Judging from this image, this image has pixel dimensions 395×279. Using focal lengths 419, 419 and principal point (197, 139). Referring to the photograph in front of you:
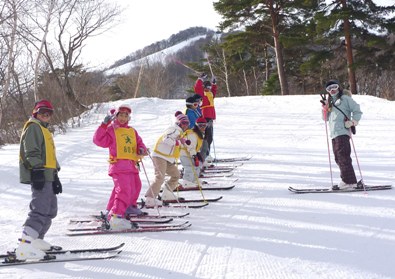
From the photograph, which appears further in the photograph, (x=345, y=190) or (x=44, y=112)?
(x=345, y=190)

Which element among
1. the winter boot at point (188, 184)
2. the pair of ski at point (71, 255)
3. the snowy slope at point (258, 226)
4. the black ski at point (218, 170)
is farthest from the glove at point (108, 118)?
the black ski at point (218, 170)

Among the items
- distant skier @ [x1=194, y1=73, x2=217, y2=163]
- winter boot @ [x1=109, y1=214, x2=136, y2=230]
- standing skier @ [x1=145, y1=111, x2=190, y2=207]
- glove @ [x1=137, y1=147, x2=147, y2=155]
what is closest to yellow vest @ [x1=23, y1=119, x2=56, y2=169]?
winter boot @ [x1=109, y1=214, x2=136, y2=230]

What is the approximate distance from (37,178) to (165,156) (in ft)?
7.15

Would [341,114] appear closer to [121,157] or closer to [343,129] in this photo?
[343,129]

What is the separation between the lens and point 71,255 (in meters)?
3.95

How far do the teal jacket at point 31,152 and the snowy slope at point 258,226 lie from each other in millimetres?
851

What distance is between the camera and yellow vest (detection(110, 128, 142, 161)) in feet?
16.0

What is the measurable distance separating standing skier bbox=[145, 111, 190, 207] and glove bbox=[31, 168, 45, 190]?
1.92 m

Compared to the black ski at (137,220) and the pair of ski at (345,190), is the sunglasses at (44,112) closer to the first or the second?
the black ski at (137,220)

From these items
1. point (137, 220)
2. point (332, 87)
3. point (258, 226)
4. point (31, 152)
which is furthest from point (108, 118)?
point (332, 87)

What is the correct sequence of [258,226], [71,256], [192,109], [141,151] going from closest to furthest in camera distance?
[71,256]
[258,226]
[141,151]
[192,109]

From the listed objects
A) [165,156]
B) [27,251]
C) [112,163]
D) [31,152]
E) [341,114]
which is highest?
[31,152]

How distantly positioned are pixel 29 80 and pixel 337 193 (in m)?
18.8

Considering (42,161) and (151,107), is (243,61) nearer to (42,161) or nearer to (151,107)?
(151,107)
